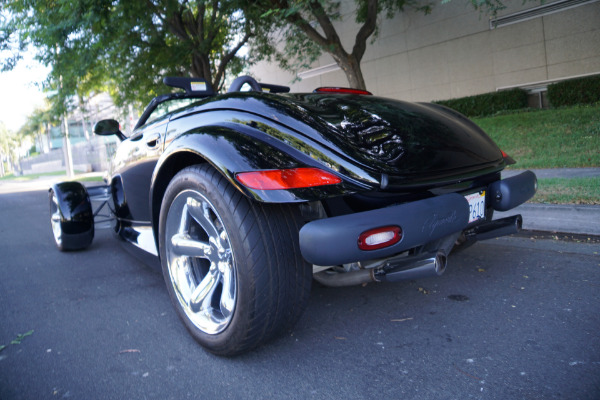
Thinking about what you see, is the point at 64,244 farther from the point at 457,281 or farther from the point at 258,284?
the point at 457,281

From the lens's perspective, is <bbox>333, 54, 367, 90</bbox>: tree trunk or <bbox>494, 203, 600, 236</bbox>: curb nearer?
<bbox>494, 203, 600, 236</bbox>: curb

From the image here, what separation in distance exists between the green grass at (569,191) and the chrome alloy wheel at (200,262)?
12.8ft

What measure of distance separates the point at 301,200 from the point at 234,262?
1.44 feet

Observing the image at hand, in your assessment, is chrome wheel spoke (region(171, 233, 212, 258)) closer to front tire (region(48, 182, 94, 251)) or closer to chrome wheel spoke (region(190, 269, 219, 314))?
chrome wheel spoke (region(190, 269, 219, 314))

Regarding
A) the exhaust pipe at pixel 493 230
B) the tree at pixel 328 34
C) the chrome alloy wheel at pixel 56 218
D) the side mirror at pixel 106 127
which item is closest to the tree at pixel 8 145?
the tree at pixel 328 34

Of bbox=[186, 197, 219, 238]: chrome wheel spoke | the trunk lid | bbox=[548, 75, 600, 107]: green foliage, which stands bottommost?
bbox=[186, 197, 219, 238]: chrome wheel spoke

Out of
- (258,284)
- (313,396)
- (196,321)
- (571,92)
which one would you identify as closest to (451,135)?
(258,284)

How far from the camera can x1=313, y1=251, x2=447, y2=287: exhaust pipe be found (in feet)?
6.49

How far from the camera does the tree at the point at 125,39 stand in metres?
8.74

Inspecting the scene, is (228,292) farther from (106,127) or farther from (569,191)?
(569,191)

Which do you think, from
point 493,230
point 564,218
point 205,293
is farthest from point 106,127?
point 564,218

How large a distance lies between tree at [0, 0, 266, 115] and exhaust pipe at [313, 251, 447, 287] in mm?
7861

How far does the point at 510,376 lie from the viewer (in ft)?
6.17

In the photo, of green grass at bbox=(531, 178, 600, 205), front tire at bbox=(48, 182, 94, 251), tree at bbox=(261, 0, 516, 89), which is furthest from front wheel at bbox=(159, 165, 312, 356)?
tree at bbox=(261, 0, 516, 89)
